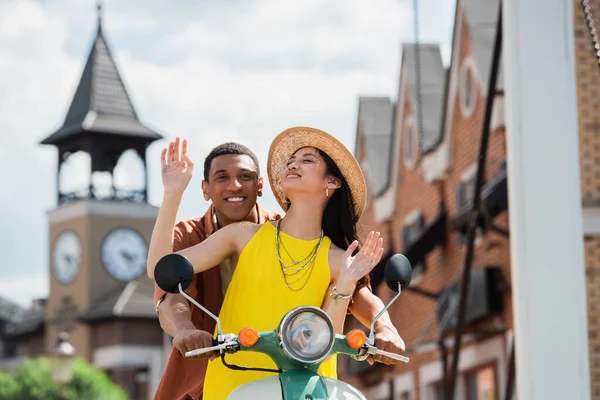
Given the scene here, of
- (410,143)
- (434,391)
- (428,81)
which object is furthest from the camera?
(410,143)

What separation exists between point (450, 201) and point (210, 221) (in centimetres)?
1548

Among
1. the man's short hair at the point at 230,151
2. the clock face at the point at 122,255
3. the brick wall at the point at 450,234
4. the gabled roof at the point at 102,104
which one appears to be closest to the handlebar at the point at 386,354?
the man's short hair at the point at 230,151

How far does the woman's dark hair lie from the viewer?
4.98 metres

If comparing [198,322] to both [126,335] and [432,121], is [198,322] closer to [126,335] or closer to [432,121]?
[432,121]

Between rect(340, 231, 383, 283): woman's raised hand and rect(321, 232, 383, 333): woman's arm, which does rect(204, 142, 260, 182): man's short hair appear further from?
rect(340, 231, 383, 283): woman's raised hand

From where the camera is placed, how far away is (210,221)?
534cm

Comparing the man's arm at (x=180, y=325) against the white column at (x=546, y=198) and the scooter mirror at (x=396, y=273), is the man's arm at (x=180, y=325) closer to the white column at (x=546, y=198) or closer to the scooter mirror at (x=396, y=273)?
the scooter mirror at (x=396, y=273)

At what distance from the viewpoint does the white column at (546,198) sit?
823 cm

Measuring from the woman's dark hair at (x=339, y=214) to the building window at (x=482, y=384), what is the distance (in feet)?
42.9

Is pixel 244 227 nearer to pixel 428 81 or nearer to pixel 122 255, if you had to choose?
pixel 428 81

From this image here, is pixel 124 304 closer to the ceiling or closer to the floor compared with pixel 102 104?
closer to the floor

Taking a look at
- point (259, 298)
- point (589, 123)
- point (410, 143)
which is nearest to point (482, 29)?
point (410, 143)

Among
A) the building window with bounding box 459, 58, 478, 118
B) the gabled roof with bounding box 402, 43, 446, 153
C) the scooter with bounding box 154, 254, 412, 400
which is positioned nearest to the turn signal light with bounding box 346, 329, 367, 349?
the scooter with bounding box 154, 254, 412, 400

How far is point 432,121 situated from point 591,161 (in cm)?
924
